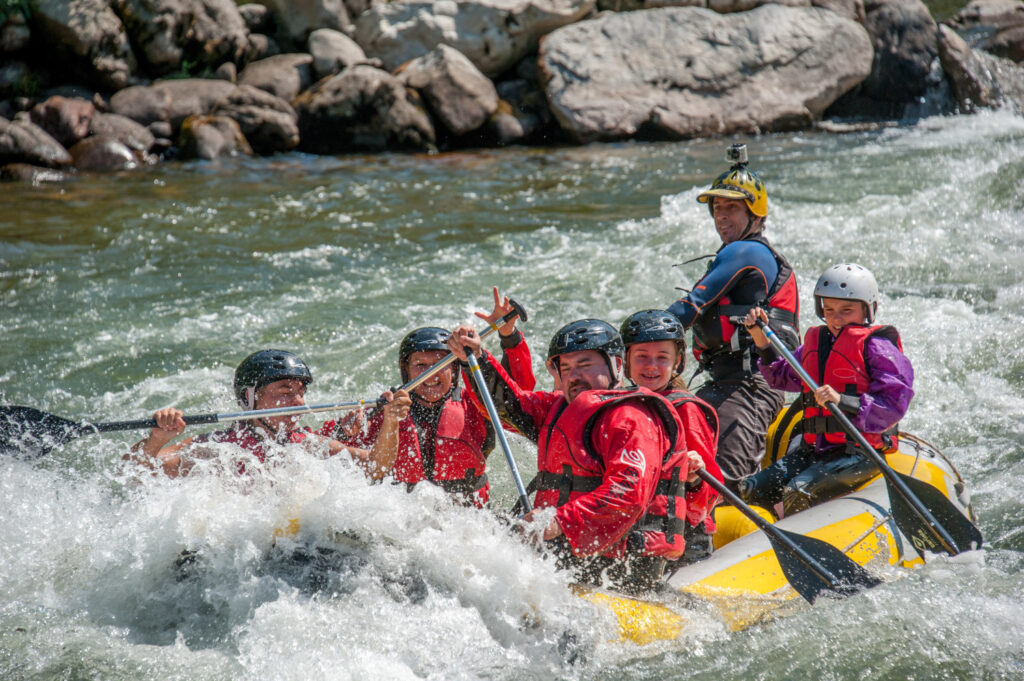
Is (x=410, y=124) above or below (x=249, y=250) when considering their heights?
above

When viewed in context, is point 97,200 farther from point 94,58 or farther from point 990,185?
point 990,185

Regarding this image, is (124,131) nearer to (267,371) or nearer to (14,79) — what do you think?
(14,79)

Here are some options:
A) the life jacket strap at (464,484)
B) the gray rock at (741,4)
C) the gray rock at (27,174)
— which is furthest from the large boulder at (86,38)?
the life jacket strap at (464,484)

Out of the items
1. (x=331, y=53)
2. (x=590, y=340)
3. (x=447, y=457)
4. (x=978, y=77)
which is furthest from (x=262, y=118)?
(x=978, y=77)

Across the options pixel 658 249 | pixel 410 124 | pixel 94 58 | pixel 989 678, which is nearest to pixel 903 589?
pixel 989 678

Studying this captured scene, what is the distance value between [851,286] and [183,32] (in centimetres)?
1505

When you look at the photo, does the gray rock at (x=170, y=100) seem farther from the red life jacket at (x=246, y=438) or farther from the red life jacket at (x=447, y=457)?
the red life jacket at (x=447, y=457)

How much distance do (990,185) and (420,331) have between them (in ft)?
33.7

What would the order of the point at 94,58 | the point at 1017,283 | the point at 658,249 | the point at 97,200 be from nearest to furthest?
the point at 1017,283
the point at 658,249
the point at 97,200
the point at 94,58

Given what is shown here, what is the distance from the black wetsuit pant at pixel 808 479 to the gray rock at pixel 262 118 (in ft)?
41.3

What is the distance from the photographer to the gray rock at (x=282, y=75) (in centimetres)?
1677

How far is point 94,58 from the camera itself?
638 inches

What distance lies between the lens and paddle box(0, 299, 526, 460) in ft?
15.5

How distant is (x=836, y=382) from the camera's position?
213 inches
